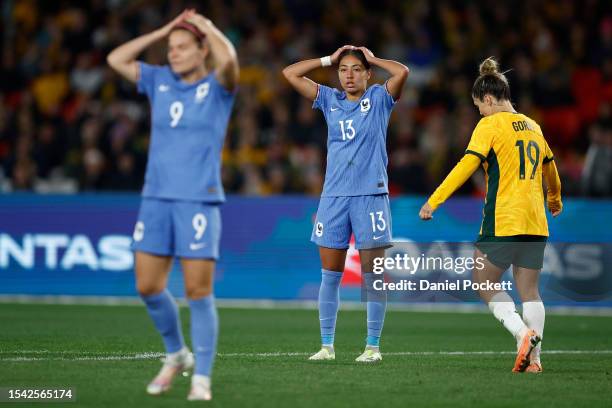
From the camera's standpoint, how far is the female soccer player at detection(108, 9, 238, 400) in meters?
7.06

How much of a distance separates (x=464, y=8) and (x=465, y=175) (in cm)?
1298

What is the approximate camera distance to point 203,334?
7.09 m

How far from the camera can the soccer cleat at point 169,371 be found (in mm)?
7281

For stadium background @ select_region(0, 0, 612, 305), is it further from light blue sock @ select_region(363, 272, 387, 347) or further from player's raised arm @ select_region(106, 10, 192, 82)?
player's raised arm @ select_region(106, 10, 192, 82)

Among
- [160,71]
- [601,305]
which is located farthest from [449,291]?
[160,71]

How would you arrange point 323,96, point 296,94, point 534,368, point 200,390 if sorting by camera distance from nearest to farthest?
point 200,390
point 534,368
point 323,96
point 296,94

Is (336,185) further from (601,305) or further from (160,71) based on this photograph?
(601,305)

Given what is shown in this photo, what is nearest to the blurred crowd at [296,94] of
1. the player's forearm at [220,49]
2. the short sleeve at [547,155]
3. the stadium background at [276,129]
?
the stadium background at [276,129]

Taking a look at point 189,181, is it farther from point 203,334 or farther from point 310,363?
point 310,363

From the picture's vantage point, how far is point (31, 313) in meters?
14.1

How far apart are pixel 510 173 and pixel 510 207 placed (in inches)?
10.6

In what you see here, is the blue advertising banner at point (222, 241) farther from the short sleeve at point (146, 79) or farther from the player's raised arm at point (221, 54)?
the player's raised arm at point (221, 54)

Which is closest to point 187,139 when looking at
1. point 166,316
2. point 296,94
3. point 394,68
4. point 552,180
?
point 166,316

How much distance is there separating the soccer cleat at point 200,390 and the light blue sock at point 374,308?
2.74 m
